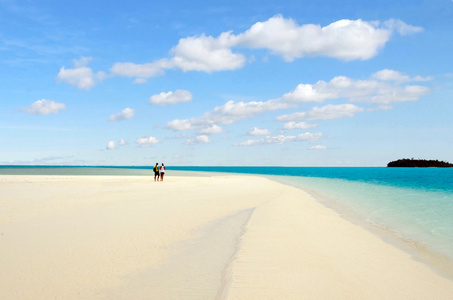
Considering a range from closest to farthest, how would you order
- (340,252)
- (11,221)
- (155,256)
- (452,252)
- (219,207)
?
(155,256) < (340,252) < (452,252) < (11,221) < (219,207)

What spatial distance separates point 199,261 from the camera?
7543 millimetres

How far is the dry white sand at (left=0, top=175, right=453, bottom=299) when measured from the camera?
583cm

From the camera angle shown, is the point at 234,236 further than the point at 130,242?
Yes

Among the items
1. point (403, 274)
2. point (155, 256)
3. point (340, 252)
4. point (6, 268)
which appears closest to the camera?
point (6, 268)

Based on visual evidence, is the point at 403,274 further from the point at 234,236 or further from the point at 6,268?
the point at 6,268

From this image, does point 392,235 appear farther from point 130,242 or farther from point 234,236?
point 130,242

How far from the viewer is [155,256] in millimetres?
7793

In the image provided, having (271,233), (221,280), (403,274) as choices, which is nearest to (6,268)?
(221,280)

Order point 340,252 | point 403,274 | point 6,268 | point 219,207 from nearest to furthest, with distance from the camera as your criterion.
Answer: point 6,268 < point 403,274 < point 340,252 < point 219,207

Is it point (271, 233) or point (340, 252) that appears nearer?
point (340, 252)

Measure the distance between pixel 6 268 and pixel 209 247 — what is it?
4.44 metres

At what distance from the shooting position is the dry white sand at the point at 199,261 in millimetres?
5828

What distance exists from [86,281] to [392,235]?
417 inches

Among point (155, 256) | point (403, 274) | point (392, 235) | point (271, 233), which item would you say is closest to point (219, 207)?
point (271, 233)
